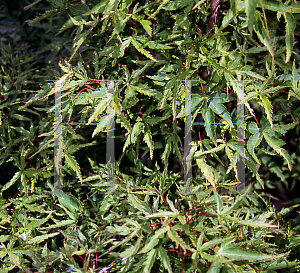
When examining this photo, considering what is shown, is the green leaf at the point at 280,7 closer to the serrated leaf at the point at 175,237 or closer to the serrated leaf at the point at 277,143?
the serrated leaf at the point at 277,143

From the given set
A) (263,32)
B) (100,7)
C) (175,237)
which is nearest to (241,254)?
(175,237)

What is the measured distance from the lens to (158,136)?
130 cm

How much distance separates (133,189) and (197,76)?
45 centimetres

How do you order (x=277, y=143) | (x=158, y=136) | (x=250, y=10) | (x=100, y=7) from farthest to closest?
(x=158, y=136) < (x=277, y=143) < (x=100, y=7) < (x=250, y=10)

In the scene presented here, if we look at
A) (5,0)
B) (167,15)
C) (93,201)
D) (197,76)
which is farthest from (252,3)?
(5,0)

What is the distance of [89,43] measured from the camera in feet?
3.74

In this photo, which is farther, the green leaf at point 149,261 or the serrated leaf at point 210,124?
the serrated leaf at point 210,124

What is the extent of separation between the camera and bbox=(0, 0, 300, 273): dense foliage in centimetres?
78

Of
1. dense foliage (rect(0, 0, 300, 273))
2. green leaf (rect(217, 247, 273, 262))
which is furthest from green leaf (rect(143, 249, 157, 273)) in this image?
green leaf (rect(217, 247, 273, 262))

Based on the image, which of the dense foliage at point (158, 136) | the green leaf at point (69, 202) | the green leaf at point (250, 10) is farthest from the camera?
the green leaf at point (69, 202)

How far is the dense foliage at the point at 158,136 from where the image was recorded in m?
0.78

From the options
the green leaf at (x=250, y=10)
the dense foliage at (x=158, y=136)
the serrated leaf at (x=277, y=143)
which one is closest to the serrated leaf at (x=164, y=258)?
the dense foliage at (x=158, y=136)

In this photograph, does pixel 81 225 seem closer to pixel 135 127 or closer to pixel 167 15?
pixel 135 127

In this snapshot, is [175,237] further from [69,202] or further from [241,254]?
[69,202]
